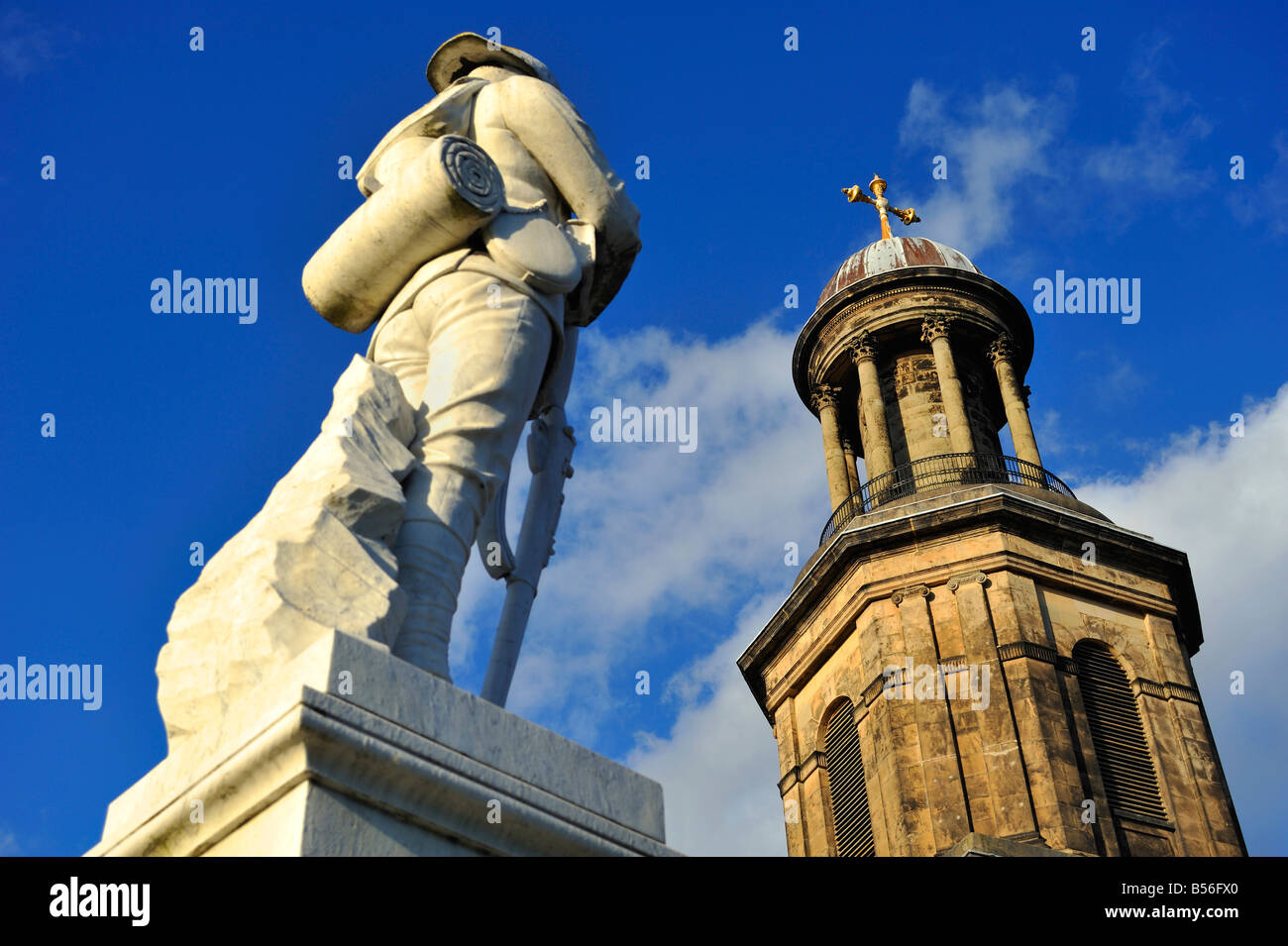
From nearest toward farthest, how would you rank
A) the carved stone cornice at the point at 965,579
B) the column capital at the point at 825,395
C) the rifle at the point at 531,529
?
the rifle at the point at 531,529
the carved stone cornice at the point at 965,579
the column capital at the point at 825,395

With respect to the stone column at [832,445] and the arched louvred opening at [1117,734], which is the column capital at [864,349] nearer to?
the stone column at [832,445]

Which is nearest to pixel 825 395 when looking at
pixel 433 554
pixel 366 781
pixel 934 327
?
pixel 934 327

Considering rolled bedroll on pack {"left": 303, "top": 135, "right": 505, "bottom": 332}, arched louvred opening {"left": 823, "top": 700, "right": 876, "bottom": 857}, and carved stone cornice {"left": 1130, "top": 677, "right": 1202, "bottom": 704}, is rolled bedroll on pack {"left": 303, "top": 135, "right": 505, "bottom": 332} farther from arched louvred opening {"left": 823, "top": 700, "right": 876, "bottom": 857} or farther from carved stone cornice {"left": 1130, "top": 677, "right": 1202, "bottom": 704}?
carved stone cornice {"left": 1130, "top": 677, "right": 1202, "bottom": 704}

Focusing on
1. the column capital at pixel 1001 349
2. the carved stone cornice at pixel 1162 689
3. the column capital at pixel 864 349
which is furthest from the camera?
the column capital at pixel 1001 349

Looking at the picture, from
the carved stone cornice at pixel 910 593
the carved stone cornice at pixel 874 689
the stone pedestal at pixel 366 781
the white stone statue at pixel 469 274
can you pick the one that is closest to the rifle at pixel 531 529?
the white stone statue at pixel 469 274

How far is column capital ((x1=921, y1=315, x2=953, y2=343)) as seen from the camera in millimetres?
36406

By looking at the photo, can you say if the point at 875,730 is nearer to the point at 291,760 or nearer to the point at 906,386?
the point at 906,386

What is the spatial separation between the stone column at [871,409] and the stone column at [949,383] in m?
1.32

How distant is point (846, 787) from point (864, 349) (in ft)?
35.0

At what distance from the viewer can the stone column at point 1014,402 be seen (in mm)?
35062

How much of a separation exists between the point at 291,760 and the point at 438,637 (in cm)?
97

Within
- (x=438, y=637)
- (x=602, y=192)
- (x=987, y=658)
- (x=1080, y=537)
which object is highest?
(x=1080, y=537)
